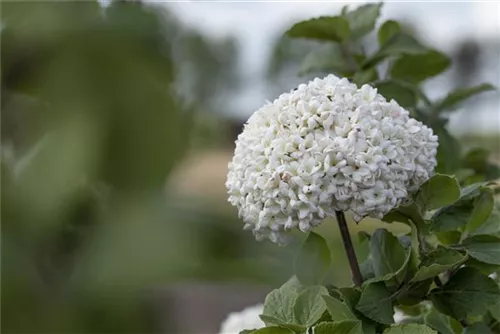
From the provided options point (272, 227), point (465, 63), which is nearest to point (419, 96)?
point (272, 227)

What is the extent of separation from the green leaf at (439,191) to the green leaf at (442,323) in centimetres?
16

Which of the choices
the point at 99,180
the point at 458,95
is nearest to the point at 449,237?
the point at 458,95

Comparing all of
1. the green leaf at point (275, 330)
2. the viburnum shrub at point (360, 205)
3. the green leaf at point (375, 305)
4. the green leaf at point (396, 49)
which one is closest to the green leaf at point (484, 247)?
the viburnum shrub at point (360, 205)

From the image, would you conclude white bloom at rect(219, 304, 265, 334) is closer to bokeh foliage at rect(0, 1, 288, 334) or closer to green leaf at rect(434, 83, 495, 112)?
green leaf at rect(434, 83, 495, 112)

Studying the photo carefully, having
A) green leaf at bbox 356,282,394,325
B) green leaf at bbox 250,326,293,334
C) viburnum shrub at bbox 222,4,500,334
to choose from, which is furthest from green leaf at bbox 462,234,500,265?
green leaf at bbox 250,326,293,334

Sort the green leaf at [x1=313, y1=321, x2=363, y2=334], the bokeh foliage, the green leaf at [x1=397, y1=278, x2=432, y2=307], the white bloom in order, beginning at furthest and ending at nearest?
the white bloom, the green leaf at [x1=397, y1=278, x2=432, y2=307], the green leaf at [x1=313, y1=321, x2=363, y2=334], the bokeh foliage

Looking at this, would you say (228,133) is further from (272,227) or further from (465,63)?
(465,63)

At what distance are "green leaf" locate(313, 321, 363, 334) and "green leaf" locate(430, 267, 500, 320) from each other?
151mm

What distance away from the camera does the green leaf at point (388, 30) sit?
100 cm

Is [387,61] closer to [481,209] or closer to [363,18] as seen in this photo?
[363,18]

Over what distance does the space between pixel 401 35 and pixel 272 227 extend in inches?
19.4

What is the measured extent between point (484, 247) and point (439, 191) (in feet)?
0.29

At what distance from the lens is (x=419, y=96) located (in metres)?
1.03

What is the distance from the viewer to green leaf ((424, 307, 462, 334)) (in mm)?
763
